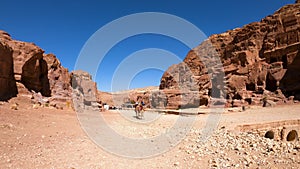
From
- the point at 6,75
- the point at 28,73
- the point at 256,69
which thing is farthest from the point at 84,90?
the point at 256,69

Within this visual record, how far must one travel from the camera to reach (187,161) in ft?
17.8

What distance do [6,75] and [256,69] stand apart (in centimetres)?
3319

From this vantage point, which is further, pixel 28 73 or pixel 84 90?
pixel 84 90

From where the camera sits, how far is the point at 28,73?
15633 mm

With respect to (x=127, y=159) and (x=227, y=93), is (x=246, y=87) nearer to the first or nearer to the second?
(x=227, y=93)

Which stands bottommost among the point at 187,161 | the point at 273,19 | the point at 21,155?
the point at 187,161

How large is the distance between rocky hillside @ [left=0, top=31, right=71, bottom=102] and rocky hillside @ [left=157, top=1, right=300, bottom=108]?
56.0 ft

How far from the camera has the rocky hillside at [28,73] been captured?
1267 centimetres

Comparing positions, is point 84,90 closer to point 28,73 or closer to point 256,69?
point 28,73

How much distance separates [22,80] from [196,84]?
31432mm

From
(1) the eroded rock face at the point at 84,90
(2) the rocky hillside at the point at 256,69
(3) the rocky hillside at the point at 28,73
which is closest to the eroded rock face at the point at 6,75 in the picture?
(3) the rocky hillside at the point at 28,73

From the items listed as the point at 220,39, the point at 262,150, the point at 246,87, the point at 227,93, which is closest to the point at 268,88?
the point at 246,87

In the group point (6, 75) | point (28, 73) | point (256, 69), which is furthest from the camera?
point (256, 69)

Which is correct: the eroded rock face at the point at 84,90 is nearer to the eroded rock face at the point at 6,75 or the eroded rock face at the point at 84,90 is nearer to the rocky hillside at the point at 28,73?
the rocky hillside at the point at 28,73
